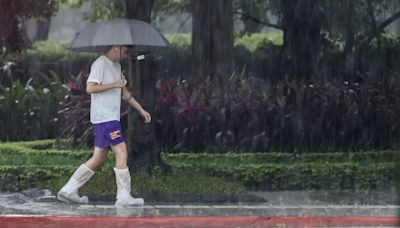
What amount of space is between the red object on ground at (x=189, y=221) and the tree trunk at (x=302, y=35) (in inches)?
361

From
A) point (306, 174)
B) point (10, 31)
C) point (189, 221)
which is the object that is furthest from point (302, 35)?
point (189, 221)

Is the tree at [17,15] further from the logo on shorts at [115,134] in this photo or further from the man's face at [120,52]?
the logo on shorts at [115,134]

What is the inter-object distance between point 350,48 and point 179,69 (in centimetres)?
410

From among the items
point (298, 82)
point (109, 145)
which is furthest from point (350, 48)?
point (109, 145)

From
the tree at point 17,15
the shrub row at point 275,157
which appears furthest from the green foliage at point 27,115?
the shrub row at point 275,157

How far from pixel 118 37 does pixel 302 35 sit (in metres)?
9.58

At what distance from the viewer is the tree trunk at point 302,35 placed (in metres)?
19.0

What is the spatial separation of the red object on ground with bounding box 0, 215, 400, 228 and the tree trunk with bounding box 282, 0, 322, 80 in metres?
9.17

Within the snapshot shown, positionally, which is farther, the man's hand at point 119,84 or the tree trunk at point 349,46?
the tree trunk at point 349,46

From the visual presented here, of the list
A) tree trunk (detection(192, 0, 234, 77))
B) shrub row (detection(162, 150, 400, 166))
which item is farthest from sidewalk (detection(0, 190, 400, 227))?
tree trunk (detection(192, 0, 234, 77))

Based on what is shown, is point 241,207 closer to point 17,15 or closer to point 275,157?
point 275,157

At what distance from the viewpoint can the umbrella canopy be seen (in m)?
10.6

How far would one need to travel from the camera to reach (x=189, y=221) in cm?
963

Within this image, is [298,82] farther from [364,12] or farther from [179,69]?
[179,69]
